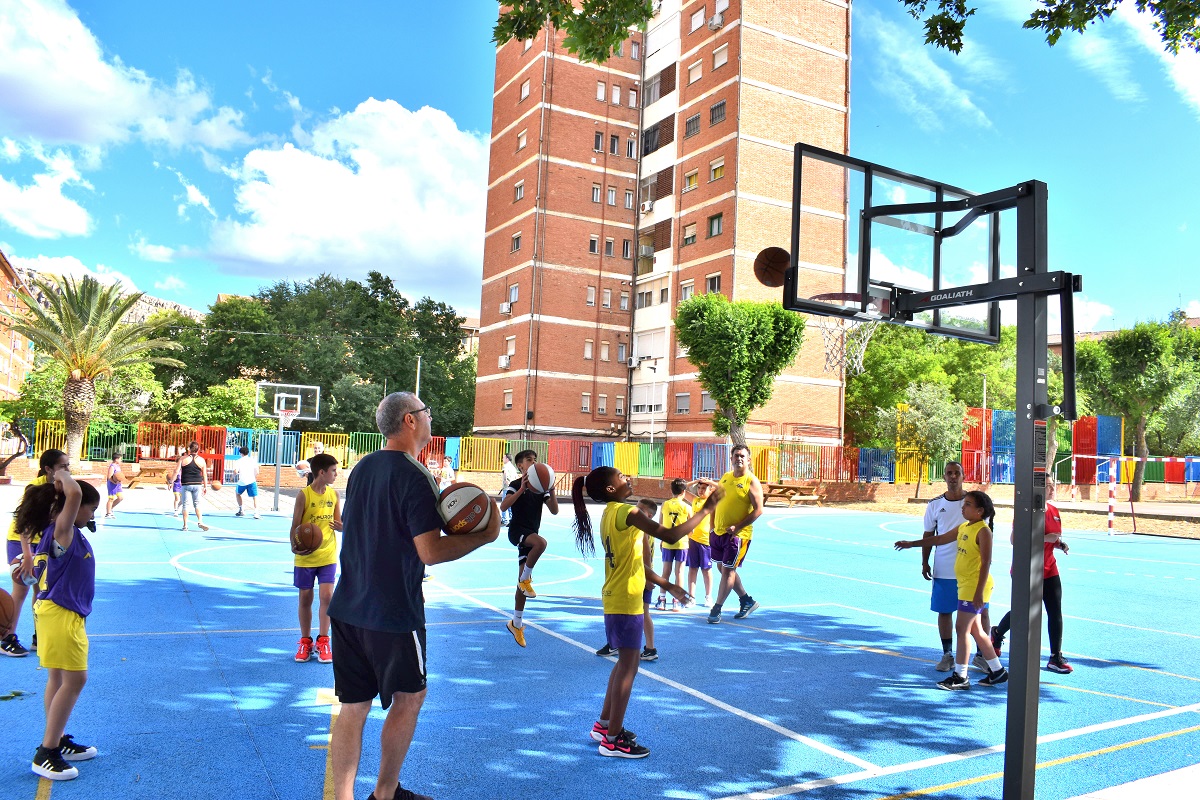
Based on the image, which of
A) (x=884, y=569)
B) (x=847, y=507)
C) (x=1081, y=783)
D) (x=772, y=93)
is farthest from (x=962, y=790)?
(x=772, y=93)

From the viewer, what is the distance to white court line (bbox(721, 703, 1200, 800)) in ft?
16.7

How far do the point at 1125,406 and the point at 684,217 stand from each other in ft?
94.6

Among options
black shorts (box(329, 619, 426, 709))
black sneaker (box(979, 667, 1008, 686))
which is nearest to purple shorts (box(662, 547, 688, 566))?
black sneaker (box(979, 667, 1008, 686))

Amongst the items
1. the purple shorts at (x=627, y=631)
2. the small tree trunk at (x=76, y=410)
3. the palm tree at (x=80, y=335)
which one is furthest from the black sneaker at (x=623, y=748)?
the small tree trunk at (x=76, y=410)

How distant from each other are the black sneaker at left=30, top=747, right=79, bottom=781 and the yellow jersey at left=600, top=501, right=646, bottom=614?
133 inches

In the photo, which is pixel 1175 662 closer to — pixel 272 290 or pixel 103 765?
pixel 103 765

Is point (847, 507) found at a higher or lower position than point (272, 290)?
lower

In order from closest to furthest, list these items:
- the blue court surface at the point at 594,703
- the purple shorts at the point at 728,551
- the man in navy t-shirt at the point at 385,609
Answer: the man in navy t-shirt at the point at 385,609, the blue court surface at the point at 594,703, the purple shorts at the point at 728,551

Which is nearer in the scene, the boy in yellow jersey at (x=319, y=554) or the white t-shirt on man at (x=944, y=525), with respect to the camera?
the boy in yellow jersey at (x=319, y=554)

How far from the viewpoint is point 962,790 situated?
5.20m

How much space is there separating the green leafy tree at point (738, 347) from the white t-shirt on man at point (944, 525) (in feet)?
92.2

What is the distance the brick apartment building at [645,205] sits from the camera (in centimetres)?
4188

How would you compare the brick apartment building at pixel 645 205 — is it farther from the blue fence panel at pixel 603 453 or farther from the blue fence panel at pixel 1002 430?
the blue fence panel at pixel 1002 430

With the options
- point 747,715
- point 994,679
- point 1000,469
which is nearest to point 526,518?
point 747,715
